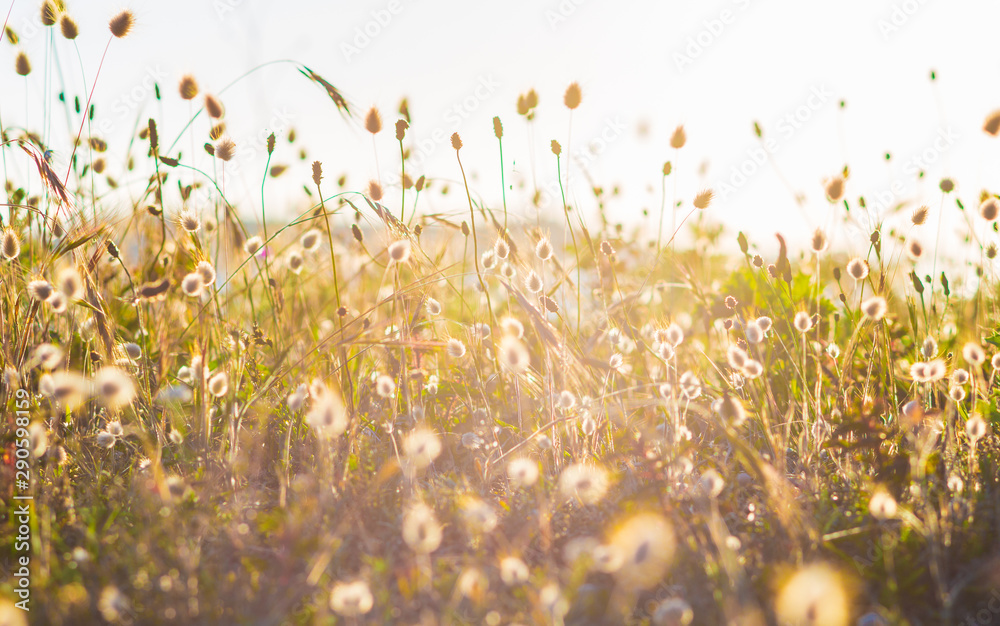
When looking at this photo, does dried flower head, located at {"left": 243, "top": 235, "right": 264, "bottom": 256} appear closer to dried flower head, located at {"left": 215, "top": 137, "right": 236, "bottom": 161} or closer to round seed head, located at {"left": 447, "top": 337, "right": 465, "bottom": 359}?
dried flower head, located at {"left": 215, "top": 137, "right": 236, "bottom": 161}

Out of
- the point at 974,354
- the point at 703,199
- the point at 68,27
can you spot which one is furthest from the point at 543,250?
the point at 68,27

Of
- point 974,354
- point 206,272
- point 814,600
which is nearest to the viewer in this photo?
point 814,600

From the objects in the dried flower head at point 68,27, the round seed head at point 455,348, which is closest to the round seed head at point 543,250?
the round seed head at point 455,348

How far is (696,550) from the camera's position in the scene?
1.31m

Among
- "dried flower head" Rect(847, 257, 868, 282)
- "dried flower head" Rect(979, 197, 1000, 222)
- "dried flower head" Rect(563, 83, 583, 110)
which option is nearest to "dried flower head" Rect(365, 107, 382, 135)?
"dried flower head" Rect(563, 83, 583, 110)

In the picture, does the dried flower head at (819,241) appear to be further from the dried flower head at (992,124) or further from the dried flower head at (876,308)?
the dried flower head at (992,124)

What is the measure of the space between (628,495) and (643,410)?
591 millimetres

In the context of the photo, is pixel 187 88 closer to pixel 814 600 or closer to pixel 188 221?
pixel 188 221

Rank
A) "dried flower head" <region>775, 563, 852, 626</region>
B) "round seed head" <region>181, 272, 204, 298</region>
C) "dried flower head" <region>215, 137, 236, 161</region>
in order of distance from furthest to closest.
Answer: "dried flower head" <region>215, 137, 236, 161</region>, "round seed head" <region>181, 272, 204, 298</region>, "dried flower head" <region>775, 563, 852, 626</region>

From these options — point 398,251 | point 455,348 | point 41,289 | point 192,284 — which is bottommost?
point 455,348

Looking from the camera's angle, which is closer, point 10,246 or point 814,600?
point 814,600

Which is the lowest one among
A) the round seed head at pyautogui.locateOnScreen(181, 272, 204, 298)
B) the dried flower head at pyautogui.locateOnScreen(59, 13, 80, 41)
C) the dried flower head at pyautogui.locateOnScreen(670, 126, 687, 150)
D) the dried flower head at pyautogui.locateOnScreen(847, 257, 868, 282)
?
the dried flower head at pyautogui.locateOnScreen(847, 257, 868, 282)

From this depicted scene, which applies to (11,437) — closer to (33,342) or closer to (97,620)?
(33,342)

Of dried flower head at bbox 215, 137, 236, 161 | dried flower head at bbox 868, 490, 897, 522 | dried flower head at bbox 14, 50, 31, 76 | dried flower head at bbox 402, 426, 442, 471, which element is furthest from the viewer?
dried flower head at bbox 14, 50, 31, 76
